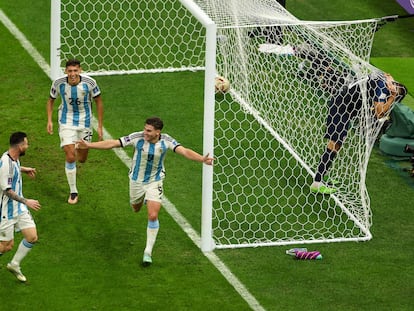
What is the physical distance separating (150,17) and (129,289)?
840 cm

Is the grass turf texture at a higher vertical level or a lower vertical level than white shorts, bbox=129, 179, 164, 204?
lower

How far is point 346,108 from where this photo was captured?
1616 cm

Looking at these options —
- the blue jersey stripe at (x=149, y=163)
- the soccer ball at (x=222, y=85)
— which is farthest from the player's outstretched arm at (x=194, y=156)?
the soccer ball at (x=222, y=85)

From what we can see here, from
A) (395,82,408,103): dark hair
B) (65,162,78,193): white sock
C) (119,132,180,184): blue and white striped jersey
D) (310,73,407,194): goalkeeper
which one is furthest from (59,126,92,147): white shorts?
(395,82,408,103): dark hair

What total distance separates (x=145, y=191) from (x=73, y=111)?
1789 mm

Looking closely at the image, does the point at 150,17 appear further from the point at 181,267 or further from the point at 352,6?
the point at 181,267

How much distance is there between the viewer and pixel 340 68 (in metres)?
16.4

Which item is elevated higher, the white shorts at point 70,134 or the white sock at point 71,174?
the white shorts at point 70,134

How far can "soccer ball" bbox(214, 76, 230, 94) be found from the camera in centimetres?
1659

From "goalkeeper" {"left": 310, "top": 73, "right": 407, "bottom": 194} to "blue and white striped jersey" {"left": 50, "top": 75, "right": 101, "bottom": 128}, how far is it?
2792 mm

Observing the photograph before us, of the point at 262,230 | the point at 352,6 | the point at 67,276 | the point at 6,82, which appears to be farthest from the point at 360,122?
the point at 352,6

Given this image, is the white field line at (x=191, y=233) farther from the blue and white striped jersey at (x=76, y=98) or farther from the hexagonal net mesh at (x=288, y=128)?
the blue and white striped jersey at (x=76, y=98)

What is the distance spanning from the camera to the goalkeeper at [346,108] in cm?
1611

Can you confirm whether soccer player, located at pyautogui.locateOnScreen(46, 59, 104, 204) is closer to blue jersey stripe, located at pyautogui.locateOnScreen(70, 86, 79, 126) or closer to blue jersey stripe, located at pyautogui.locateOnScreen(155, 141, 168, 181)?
blue jersey stripe, located at pyautogui.locateOnScreen(70, 86, 79, 126)
